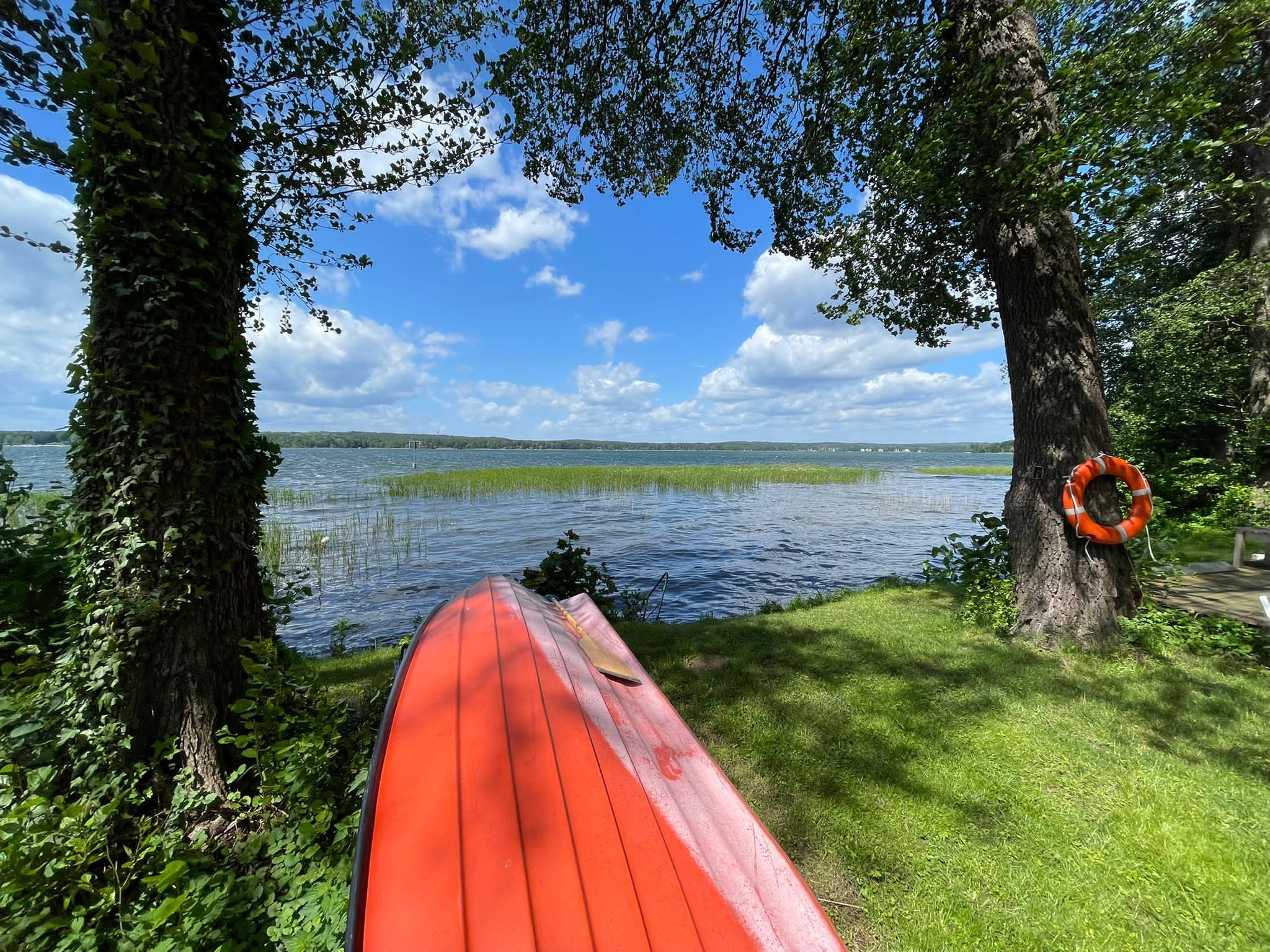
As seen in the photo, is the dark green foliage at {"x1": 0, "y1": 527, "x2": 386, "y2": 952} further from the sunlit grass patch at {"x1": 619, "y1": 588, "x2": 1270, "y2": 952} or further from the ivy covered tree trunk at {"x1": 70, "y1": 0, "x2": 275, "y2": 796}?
the sunlit grass patch at {"x1": 619, "y1": 588, "x2": 1270, "y2": 952}

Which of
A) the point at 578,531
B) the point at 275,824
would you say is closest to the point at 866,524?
the point at 578,531

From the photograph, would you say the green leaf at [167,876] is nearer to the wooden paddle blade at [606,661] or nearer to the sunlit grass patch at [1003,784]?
the wooden paddle blade at [606,661]

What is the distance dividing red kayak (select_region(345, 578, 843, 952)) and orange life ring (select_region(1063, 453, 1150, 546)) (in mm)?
4553

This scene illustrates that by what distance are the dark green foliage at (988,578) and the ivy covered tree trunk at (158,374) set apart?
670 cm

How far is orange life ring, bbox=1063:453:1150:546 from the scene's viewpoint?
4367mm

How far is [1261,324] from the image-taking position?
28.6 feet

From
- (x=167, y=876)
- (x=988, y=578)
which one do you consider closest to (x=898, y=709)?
(x=988, y=578)

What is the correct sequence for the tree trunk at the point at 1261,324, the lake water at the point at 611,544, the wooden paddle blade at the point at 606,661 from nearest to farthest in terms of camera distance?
the wooden paddle blade at the point at 606,661
the tree trunk at the point at 1261,324
the lake water at the point at 611,544

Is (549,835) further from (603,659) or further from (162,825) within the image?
(162,825)

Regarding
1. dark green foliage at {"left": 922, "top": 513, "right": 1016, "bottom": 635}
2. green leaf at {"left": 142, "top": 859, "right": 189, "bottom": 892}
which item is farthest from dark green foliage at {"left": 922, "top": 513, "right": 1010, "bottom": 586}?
green leaf at {"left": 142, "top": 859, "right": 189, "bottom": 892}

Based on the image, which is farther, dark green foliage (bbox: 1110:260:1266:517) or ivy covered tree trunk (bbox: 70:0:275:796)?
dark green foliage (bbox: 1110:260:1266:517)

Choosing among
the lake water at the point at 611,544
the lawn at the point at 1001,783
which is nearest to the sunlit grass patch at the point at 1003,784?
the lawn at the point at 1001,783

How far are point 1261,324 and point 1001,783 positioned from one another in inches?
479

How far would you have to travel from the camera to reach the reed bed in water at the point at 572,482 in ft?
76.8
